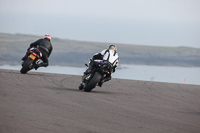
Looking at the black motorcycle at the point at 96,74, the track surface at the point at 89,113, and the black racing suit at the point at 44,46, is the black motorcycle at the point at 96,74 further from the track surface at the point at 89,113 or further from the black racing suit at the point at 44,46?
the black racing suit at the point at 44,46

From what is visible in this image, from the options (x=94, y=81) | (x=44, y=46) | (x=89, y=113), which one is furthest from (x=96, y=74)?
(x=44, y=46)

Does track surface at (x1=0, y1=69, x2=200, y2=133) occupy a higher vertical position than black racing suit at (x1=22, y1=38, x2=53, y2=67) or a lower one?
lower

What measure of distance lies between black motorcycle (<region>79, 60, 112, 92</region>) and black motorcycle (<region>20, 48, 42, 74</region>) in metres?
5.26

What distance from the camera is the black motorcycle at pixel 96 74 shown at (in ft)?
53.6

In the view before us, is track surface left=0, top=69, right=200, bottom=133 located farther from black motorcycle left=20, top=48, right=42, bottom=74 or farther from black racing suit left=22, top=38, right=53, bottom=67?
black racing suit left=22, top=38, right=53, bottom=67

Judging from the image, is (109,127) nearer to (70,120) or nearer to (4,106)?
(70,120)

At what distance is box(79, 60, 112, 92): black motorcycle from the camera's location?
16.3m

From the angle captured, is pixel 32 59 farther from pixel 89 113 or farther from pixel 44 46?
pixel 89 113

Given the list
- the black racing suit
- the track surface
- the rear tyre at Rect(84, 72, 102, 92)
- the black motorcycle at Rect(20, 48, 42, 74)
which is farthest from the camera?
the black racing suit

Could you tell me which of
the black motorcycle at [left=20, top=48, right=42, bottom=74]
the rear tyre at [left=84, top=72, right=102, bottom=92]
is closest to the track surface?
the rear tyre at [left=84, top=72, right=102, bottom=92]

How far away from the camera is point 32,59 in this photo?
71.5ft

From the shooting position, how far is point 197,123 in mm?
11406

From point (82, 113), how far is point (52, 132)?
2721 millimetres

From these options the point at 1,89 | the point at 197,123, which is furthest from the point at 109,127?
the point at 1,89
